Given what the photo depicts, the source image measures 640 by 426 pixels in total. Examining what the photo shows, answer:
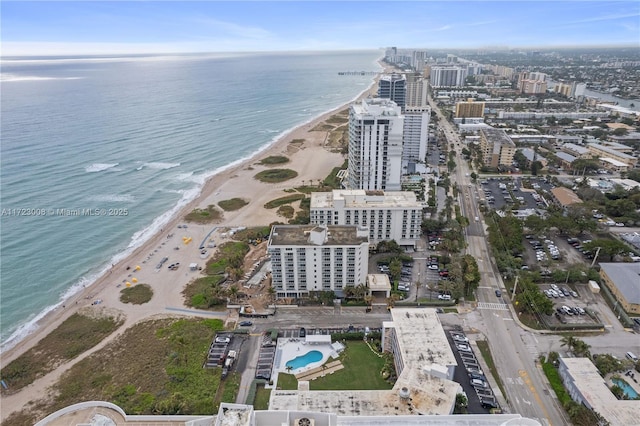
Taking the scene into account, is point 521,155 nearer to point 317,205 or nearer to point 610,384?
point 317,205

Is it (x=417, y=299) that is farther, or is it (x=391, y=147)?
(x=391, y=147)

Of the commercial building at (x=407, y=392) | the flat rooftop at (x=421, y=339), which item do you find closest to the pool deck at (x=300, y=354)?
the commercial building at (x=407, y=392)

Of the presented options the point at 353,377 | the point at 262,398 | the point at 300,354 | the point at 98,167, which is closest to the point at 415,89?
the point at 98,167

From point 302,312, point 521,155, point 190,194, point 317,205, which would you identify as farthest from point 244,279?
point 521,155

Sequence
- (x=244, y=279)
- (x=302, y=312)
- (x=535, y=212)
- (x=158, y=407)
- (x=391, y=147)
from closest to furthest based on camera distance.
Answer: (x=158, y=407) < (x=302, y=312) < (x=244, y=279) < (x=391, y=147) < (x=535, y=212)

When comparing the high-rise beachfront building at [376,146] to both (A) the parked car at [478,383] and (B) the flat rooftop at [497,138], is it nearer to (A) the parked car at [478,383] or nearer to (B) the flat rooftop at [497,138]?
(B) the flat rooftop at [497,138]

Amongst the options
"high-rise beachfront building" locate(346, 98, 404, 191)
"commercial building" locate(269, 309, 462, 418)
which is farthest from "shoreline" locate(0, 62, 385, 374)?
"commercial building" locate(269, 309, 462, 418)

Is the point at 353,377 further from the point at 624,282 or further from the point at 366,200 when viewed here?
the point at 624,282
